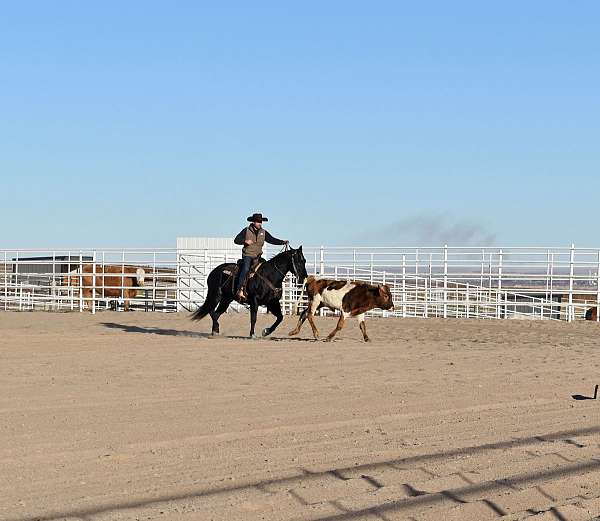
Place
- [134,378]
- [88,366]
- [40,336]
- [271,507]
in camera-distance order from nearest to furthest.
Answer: [271,507] → [134,378] → [88,366] → [40,336]

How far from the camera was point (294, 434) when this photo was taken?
7.12 metres

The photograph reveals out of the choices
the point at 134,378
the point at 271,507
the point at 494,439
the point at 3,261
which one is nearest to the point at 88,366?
the point at 134,378

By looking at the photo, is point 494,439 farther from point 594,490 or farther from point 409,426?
point 594,490

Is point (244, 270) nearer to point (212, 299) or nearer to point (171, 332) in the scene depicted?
point (212, 299)

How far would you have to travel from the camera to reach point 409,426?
24.9 ft

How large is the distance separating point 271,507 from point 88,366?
6.58 m

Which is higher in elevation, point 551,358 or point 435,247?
point 435,247

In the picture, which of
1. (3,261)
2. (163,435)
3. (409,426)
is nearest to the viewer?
(163,435)

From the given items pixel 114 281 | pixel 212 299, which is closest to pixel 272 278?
pixel 212 299

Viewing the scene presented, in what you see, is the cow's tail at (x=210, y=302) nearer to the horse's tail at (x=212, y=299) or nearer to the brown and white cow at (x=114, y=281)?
the horse's tail at (x=212, y=299)

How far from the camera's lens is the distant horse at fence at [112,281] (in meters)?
24.1

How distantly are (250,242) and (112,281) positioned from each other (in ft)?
32.9

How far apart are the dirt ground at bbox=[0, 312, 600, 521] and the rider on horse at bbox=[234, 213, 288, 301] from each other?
6.38 feet

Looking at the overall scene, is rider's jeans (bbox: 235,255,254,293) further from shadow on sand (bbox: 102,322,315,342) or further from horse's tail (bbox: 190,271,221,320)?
shadow on sand (bbox: 102,322,315,342)
